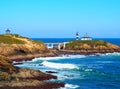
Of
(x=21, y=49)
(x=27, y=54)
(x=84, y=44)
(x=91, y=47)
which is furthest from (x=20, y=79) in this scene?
(x=91, y=47)

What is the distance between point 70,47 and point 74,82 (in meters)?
110

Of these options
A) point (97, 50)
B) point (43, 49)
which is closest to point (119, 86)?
point (43, 49)

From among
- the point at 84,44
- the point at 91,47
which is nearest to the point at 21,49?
the point at 84,44

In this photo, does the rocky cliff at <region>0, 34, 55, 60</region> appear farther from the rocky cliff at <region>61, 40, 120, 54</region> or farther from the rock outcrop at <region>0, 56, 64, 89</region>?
the rock outcrop at <region>0, 56, 64, 89</region>

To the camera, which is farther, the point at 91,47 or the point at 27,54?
Answer: the point at 91,47

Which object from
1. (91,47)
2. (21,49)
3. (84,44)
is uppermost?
(84,44)

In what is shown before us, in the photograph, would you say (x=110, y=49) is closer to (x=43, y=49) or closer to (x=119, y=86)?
(x=43, y=49)

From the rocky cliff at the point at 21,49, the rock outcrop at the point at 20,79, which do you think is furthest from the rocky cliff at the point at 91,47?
the rock outcrop at the point at 20,79

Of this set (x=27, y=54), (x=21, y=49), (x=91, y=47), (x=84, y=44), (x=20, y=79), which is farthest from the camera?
(x=91, y=47)

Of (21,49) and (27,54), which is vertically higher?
(21,49)

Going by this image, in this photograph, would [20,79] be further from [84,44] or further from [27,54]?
[84,44]

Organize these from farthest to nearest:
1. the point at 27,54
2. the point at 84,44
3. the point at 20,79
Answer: the point at 84,44
the point at 27,54
the point at 20,79

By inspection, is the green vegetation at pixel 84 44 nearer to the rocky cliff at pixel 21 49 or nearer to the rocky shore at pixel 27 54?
the rocky shore at pixel 27 54

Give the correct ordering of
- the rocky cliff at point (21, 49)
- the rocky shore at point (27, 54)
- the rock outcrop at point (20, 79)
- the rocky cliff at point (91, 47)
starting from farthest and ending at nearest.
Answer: the rocky cliff at point (91, 47)
the rocky cliff at point (21, 49)
the rocky shore at point (27, 54)
the rock outcrop at point (20, 79)
